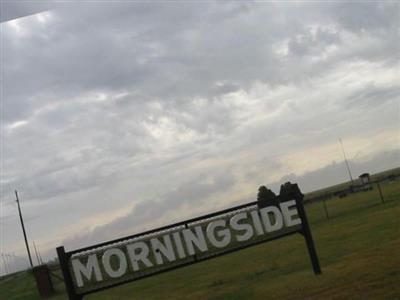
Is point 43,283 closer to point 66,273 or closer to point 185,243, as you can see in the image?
point 66,273

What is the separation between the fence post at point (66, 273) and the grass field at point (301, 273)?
3027 mm

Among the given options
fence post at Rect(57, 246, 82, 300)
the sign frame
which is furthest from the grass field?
fence post at Rect(57, 246, 82, 300)

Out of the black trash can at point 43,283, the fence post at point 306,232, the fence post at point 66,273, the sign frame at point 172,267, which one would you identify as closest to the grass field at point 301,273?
the fence post at point 306,232

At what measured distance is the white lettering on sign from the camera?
11336 mm

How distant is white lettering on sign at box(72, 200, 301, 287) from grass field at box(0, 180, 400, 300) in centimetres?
118

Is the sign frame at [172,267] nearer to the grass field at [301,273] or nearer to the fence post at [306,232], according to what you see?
the fence post at [306,232]

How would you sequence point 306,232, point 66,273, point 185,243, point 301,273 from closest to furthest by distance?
point 66,273 → point 185,243 → point 306,232 → point 301,273

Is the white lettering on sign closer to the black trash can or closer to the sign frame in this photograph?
the sign frame

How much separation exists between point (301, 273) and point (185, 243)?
2.89 metres

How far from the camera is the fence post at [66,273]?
11078 mm

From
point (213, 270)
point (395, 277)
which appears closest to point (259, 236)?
point (395, 277)

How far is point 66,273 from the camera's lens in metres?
11.2

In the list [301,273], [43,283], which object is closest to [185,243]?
[301,273]

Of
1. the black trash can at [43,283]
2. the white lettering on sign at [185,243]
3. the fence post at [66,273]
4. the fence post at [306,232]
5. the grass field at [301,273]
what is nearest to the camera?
the grass field at [301,273]
